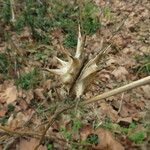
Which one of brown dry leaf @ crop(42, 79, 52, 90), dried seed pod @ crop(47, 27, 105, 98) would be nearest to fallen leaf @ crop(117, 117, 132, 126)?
brown dry leaf @ crop(42, 79, 52, 90)

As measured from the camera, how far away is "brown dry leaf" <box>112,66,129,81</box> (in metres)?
3.59

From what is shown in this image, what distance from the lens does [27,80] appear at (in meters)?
3.40

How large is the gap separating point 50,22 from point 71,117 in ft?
5.89

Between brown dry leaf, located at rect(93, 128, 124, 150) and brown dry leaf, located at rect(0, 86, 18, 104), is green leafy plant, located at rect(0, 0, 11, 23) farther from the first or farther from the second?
brown dry leaf, located at rect(93, 128, 124, 150)

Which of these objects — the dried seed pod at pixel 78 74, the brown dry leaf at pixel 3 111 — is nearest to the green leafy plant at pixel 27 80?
the brown dry leaf at pixel 3 111

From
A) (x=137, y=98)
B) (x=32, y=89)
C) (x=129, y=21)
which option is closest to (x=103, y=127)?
(x=137, y=98)

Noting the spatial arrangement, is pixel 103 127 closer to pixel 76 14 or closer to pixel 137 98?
pixel 137 98

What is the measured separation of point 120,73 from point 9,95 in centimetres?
107

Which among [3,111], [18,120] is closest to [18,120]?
[18,120]

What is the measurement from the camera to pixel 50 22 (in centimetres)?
443

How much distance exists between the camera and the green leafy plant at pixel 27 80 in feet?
11.0

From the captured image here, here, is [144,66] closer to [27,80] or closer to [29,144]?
[27,80]

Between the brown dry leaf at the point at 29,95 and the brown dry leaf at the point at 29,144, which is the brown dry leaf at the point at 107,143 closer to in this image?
the brown dry leaf at the point at 29,144

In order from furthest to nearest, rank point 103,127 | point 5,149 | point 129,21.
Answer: point 129,21 < point 103,127 < point 5,149
